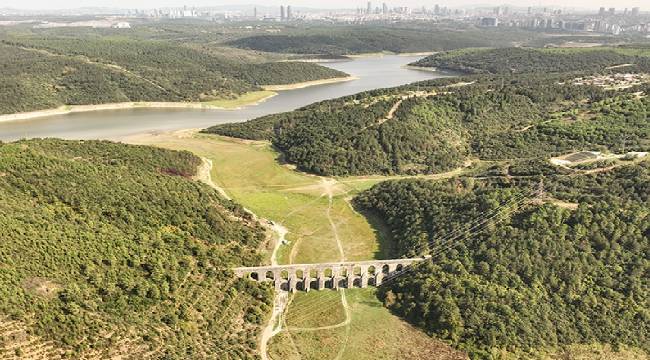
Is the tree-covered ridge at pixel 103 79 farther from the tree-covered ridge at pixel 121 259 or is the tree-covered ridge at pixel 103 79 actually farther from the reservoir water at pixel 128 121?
the tree-covered ridge at pixel 121 259

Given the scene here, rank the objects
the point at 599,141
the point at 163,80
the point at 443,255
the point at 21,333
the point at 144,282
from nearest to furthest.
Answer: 1. the point at 21,333
2. the point at 144,282
3. the point at 443,255
4. the point at 599,141
5. the point at 163,80

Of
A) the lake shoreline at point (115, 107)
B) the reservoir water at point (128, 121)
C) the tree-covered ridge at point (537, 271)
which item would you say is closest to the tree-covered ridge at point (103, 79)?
the lake shoreline at point (115, 107)

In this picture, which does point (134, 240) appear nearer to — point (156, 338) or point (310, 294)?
point (156, 338)

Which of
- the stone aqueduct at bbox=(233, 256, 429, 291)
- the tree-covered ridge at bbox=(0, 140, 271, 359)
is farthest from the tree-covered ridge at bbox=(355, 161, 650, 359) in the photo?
the tree-covered ridge at bbox=(0, 140, 271, 359)

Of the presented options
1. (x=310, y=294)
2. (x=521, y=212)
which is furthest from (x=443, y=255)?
(x=310, y=294)

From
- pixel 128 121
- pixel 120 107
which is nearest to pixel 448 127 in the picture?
pixel 128 121

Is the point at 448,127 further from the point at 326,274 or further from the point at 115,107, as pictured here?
the point at 115,107

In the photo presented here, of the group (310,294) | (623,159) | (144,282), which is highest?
(623,159)
